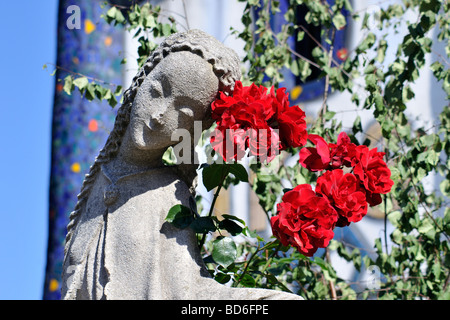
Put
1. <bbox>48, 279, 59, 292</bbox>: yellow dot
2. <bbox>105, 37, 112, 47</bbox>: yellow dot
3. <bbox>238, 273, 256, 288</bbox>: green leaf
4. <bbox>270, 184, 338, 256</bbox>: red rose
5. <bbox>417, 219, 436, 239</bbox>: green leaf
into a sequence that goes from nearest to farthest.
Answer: <bbox>270, 184, 338, 256</bbox>: red rose → <bbox>238, 273, 256, 288</bbox>: green leaf → <bbox>417, 219, 436, 239</bbox>: green leaf → <bbox>48, 279, 59, 292</bbox>: yellow dot → <bbox>105, 37, 112, 47</bbox>: yellow dot

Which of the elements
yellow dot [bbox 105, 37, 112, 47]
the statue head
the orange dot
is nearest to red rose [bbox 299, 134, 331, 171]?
the statue head

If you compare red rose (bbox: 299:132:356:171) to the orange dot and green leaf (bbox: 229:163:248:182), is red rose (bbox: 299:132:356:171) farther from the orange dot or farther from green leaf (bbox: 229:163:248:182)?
the orange dot

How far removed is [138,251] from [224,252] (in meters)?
0.21

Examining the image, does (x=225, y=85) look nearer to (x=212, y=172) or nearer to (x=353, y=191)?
(x=212, y=172)

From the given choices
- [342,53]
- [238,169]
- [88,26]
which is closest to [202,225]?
[238,169]

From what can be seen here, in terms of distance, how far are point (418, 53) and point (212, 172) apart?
53.1 inches

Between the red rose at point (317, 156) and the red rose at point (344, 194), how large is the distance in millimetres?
73

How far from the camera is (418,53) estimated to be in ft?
8.25

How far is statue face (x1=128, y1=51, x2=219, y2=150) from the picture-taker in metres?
1.42

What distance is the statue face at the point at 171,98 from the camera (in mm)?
1420

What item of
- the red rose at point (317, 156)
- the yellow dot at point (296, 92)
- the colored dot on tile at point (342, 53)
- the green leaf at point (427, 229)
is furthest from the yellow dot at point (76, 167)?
the red rose at point (317, 156)

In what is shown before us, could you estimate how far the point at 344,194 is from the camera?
1.38 metres

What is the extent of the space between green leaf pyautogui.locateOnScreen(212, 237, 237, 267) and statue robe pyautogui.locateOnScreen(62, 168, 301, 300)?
68mm
